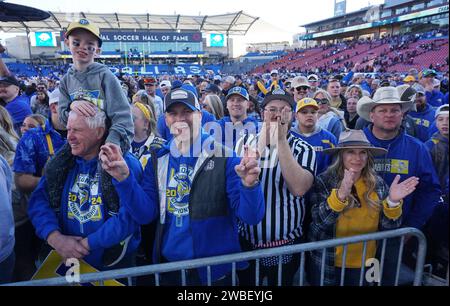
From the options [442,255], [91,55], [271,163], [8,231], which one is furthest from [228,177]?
[442,255]

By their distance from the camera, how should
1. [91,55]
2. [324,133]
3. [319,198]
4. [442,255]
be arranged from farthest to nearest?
[324,133] → [91,55] → [442,255] → [319,198]

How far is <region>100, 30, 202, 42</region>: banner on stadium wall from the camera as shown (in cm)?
5366

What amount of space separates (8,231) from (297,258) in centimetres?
190

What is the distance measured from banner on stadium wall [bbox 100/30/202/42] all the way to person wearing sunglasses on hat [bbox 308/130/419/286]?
57.7 meters

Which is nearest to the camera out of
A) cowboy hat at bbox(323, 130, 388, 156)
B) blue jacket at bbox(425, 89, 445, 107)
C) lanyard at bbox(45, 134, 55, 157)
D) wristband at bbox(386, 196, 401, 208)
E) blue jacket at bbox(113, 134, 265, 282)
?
blue jacket at bbox(113, 134, 265, 282)

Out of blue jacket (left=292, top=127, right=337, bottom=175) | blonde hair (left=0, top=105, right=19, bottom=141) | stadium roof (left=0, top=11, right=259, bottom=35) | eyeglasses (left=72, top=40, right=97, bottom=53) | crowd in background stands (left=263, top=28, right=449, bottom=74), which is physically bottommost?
blue jacket (left=292, top=127, right=337, bottom=175)

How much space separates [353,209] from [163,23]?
57.6m

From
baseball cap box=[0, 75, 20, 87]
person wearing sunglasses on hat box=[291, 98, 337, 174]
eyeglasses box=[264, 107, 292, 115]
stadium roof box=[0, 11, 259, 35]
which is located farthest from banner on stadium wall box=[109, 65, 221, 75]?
eyeglasses box=[264, 107, 292, 115]

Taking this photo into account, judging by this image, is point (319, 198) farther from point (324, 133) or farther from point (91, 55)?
point (91, 55)

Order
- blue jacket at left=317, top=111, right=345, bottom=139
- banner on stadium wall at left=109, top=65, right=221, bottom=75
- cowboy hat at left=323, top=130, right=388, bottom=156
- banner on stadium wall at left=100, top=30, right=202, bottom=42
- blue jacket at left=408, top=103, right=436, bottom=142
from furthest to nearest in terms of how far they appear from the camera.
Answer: banner on stadium wall at left=100, top=30, right=202, bottom=42 < banner on stadium wall at left=109, top=65, right=221, bottom=75 < blue jacket at left=408, top=103, right=436, bottom=142 < blue jacket at left=317, top=111, right=345, bottom=139 < cowboy hat at left=323, top=130, right=388, bottom=156

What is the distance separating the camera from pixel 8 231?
1835 millimetres

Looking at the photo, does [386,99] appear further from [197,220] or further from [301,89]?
[301,89]

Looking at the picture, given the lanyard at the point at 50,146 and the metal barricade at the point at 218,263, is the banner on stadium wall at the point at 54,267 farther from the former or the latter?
the lanyard at the point at 50,146

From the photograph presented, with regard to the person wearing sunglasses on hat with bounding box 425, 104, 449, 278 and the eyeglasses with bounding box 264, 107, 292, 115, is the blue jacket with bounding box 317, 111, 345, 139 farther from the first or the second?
the eyeglasses with bounding box 264, 107, 292, 115
